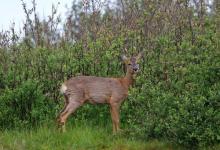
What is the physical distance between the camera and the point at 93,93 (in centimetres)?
1277

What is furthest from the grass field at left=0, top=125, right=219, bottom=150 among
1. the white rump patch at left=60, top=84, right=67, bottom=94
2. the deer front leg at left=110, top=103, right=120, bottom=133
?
the white rump patch at left=60, top=84, right=67, bottom=94

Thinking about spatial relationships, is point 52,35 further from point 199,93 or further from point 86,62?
point 199,93

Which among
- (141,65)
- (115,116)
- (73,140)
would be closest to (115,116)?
(115,116)

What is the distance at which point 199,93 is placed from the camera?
446 inches

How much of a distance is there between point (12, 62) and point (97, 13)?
2925mm

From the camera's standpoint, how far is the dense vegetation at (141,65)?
444 inches

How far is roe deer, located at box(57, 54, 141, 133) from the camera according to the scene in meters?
12.6

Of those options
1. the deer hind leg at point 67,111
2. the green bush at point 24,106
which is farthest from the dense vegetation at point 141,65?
the deer hind leg at point 67,111

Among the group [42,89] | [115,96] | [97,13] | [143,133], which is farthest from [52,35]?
[143,133]

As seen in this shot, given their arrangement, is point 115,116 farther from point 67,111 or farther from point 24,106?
point 24,106

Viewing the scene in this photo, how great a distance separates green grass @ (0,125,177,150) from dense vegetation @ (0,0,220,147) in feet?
0.96

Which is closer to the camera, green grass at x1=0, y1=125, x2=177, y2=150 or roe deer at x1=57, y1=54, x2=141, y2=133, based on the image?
green grass at x1=0, y1=125, x2=177, y2=150

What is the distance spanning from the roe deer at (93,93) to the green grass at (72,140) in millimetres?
323

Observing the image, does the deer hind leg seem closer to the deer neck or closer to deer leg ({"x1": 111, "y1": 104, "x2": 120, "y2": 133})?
deer leg ({"x1": 111, "y1": 104, "x2": 120, "y2": 133})
